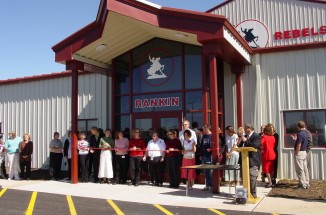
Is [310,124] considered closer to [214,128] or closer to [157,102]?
[214,128]

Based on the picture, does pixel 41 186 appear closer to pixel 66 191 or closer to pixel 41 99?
pixel 66 191

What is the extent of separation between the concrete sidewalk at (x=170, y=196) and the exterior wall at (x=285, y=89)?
7.91 ft

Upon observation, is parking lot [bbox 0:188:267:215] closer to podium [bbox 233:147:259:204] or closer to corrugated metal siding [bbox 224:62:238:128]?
podium [bbox 233:147:259:204]

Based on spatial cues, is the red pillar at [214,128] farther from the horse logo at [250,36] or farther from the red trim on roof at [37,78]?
the red trim on roof at [37,78]

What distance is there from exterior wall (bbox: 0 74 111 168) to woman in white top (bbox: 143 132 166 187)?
13.9ft

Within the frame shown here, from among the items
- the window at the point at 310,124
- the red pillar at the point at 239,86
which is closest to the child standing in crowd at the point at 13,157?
the red pillar at the point at 239,86

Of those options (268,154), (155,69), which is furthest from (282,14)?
(268,154)

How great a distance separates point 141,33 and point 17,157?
5.92 m

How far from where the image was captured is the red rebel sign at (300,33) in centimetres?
1381

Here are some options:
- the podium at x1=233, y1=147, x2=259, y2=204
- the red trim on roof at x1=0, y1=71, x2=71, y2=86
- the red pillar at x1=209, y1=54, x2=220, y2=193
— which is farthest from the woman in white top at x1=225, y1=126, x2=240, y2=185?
the red trim on roof at x1=0, y1=71, x2=71, y2=86

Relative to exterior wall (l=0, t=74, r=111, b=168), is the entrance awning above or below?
above

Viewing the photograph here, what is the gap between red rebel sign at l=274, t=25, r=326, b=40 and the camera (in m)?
13.8

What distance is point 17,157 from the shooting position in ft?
40.6

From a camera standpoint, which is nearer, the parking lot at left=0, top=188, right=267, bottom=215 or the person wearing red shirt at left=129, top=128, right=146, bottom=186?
the parking lot at left=0, top=188, right=267, bottom=215
